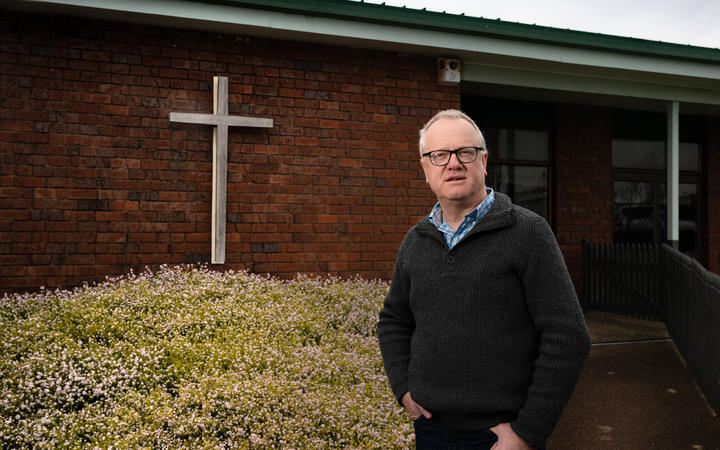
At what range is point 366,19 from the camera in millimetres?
5629

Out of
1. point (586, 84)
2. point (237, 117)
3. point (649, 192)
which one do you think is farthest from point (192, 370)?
point (649, 192)

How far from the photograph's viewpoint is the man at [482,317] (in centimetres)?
148

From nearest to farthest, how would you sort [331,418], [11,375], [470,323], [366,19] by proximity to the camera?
[470,323], [331,418], [11,375], [366,19]

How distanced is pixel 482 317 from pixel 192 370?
2475 millimetres

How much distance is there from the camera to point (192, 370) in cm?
347

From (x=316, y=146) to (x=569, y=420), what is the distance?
367cm

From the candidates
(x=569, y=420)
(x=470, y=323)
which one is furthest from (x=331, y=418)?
(x=569, y=420)

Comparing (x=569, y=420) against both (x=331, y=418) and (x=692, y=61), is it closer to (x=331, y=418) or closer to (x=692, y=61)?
(x=331, y=418)

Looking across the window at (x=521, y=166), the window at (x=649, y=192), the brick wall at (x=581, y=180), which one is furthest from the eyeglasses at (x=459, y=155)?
the window at (x=649, y=192)

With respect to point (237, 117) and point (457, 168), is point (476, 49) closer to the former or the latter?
point (237, 117)

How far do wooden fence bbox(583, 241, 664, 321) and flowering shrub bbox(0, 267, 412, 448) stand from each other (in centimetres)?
492

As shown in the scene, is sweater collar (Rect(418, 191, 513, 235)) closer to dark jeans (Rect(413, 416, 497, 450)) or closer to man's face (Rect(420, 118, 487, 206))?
man's face (Rect(420, 118, 487, 206))

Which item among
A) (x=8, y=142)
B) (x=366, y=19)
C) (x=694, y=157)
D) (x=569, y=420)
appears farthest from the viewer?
(x=694, y=157)

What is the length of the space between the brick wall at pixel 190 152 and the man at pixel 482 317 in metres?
4.29
